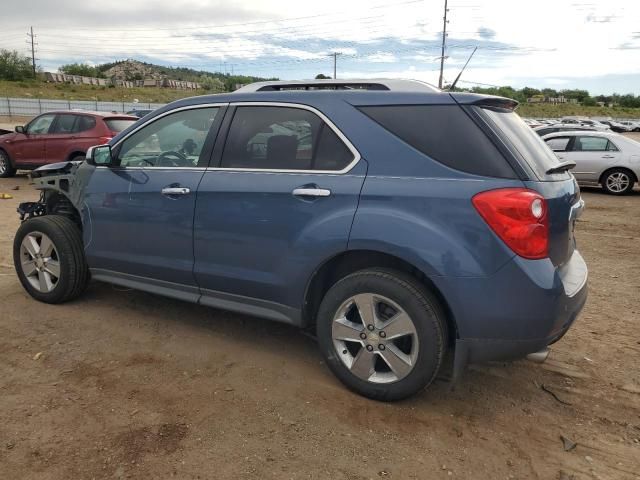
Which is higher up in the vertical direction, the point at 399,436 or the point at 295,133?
the point at 295,133

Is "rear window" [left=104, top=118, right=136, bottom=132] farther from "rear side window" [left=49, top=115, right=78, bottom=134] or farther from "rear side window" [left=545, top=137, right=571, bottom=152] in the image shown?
"rear side window" [left=545, top=137, right=571, bottom=152]

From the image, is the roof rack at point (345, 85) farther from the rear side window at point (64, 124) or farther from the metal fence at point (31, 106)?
the metal fence at point (31, 106)

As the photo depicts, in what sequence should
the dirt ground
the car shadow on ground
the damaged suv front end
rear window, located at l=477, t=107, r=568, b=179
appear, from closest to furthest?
the dirt ground → rear window, located at l=477, t=107, r=568, b=179 → the car shadow on ground → the damaged suv front end

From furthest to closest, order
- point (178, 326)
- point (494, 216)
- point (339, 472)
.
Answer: point (178, 326), point (494, 216), point (339, 472)

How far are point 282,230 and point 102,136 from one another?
28.8ft

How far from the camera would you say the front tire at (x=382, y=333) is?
2.83 metres

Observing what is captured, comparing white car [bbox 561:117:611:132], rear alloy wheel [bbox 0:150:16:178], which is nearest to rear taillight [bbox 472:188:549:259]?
rear alloy wheel [bbox 0:150:16:178]

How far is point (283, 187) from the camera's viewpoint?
126 inches

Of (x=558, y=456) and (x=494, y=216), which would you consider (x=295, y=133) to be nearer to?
(x=494, y=216)

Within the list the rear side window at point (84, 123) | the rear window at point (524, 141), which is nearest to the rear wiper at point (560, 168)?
the rear window at point (524, 141)

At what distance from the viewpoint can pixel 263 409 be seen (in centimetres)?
298

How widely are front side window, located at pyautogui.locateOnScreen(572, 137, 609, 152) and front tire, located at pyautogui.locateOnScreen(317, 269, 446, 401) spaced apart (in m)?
11.0

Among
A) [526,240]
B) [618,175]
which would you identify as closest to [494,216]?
[526,240]

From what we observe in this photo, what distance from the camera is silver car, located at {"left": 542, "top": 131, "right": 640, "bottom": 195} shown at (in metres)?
11.7
